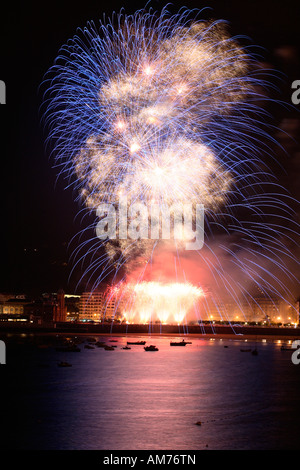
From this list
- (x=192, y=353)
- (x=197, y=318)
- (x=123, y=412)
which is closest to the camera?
(x=123, y=412)

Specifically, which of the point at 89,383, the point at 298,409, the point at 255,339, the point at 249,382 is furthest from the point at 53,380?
the point at 255,339

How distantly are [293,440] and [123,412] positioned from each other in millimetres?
11499

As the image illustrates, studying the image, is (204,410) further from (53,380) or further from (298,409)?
(53,380)

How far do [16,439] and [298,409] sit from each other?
63.7ft

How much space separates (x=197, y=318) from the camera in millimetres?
145500

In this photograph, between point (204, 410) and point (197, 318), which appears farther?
point (197, 318)

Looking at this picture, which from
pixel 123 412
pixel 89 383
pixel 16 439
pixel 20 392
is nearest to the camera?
pixel 16 439

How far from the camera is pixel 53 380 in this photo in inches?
2152
